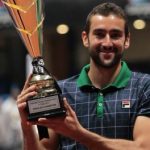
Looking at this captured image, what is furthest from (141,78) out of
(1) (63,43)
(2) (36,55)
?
(1) (63,43)

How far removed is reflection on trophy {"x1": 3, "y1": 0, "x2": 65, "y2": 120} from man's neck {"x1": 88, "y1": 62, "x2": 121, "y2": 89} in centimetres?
29

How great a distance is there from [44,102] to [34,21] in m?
0.50

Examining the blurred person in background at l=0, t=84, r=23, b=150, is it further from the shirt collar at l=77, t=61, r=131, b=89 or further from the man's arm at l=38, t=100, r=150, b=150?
the man's arm at l=38, t=100, r=150, b=150

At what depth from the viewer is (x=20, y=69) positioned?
12.7 m

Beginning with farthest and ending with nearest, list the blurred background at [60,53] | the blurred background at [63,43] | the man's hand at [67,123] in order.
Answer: the blurred background at [60,53] → the blurred background at [63,43] → the man's hand at [67,123]

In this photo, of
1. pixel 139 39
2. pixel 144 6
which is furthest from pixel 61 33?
pixel 144 6

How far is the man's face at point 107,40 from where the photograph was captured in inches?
145

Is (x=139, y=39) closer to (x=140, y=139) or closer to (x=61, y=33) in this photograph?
(x=61, y=33)

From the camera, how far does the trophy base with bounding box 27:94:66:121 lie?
3464 mm

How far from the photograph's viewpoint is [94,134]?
11.5 feet

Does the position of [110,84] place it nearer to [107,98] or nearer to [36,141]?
[107,98]

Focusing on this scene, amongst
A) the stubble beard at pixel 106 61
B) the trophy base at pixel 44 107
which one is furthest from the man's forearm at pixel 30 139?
the stubble beard at pixel 106 61

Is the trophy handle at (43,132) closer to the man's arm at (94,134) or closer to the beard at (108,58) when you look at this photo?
the man's arm at (94,134)

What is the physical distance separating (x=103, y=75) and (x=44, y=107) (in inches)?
17.4
